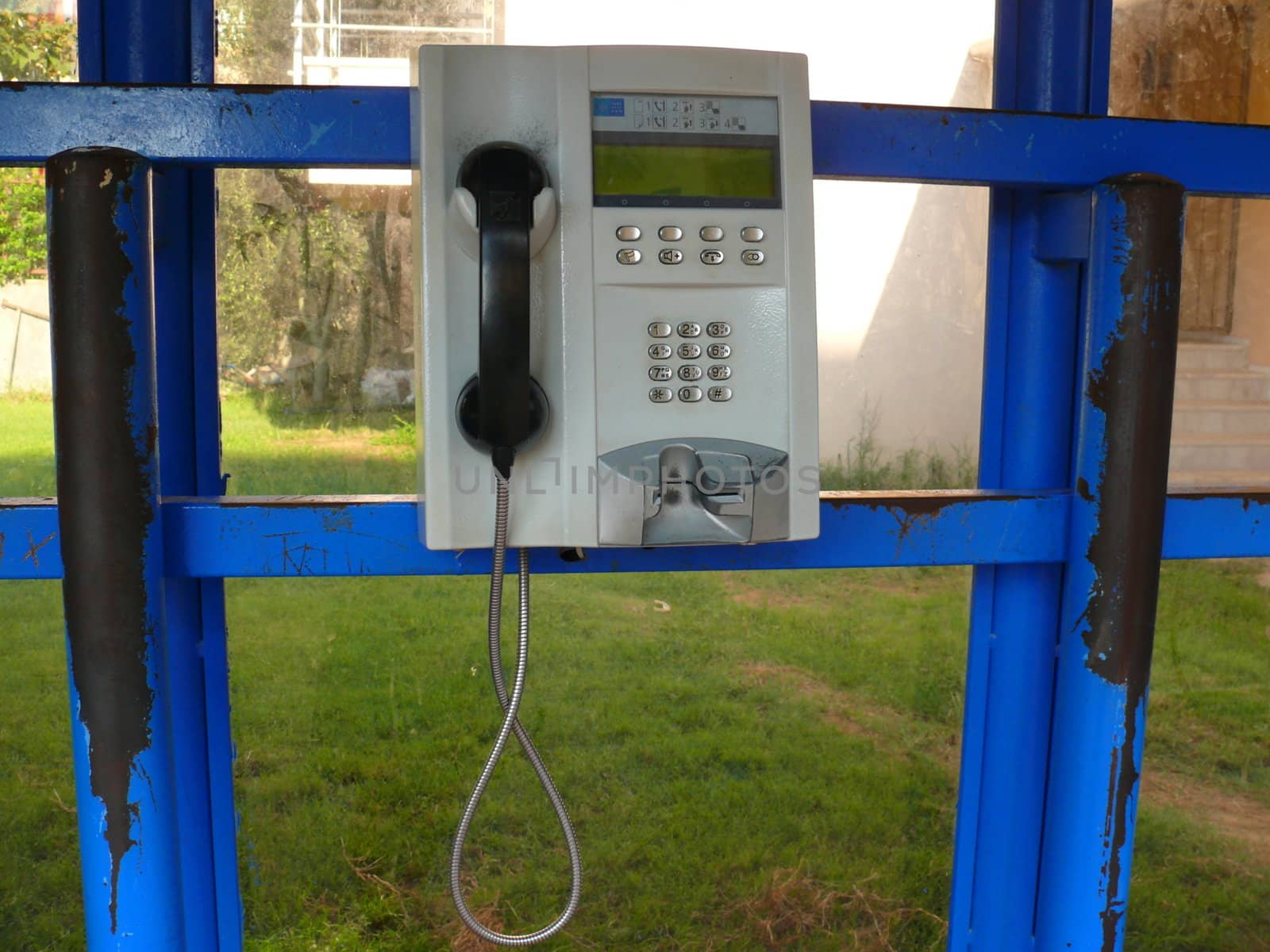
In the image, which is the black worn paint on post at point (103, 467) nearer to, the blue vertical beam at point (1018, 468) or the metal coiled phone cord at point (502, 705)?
the metal coiled phone cord at point (502, 705)

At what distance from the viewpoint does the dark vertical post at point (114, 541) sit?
2.86 feet

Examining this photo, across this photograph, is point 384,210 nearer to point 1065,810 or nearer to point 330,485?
point 330,485

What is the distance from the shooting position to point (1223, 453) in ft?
4.66

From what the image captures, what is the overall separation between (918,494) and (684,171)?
41 cm

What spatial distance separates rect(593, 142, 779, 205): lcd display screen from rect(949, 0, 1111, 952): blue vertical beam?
0.46 m

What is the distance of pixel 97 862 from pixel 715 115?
80 cm

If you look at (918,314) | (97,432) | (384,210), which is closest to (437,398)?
(97,432)

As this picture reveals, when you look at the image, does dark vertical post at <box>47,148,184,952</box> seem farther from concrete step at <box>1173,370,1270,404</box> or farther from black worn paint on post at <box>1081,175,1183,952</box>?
concrete step at <box>1173,370,1270,404</box>

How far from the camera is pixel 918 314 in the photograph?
1.33m

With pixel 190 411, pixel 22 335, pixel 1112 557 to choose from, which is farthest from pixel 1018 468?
pixel 22 335

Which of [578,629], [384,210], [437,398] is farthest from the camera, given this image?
[578,629]

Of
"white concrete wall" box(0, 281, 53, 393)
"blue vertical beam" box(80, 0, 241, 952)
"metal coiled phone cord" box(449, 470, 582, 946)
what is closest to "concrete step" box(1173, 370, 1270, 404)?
"metal coiled phone cord" box(449, 470, 582, 946)

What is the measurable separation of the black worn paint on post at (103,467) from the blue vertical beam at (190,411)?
0.18m

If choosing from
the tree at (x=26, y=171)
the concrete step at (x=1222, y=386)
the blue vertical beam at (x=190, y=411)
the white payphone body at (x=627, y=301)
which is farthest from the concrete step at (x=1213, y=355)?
the tree at (x=26, y=171)
